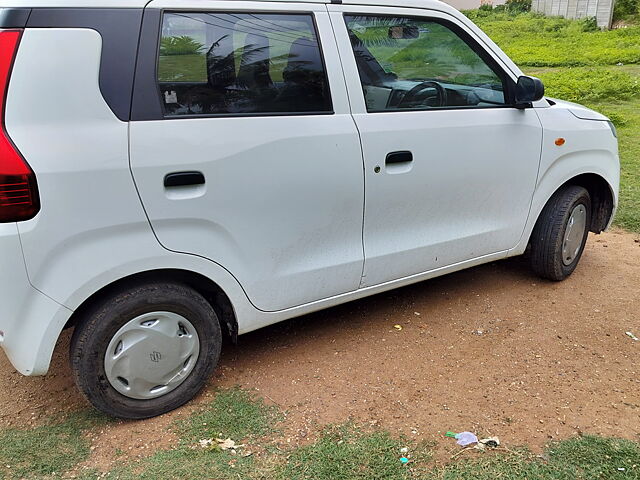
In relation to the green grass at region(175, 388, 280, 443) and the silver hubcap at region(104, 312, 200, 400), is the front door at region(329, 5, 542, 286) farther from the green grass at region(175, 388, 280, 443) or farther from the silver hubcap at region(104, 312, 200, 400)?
the silver hubcap at region(104, 312, 200, 400)

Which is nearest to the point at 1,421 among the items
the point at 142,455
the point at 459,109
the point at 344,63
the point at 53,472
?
the point at 53,472

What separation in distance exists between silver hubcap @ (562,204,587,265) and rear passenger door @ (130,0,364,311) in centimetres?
178

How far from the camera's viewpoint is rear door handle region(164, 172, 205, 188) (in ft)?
8.46

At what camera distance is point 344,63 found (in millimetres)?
3092

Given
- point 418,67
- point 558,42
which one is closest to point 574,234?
point 418,67

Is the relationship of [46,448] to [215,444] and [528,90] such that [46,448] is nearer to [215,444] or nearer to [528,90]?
[215,444]

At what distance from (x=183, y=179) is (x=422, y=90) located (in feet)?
5.06

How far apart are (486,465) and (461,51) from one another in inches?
90.5

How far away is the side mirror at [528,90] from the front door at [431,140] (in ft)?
0.23

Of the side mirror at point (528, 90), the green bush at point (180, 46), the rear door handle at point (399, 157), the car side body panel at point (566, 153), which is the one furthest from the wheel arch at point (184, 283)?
the side mirror at point (528, 90)

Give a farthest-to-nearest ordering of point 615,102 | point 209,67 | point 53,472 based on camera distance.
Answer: point 615,102 < point 209,67 < point 53,472

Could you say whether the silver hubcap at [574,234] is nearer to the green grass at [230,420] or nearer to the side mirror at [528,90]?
the side mirror at [528,90]

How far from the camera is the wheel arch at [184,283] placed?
8.66ft

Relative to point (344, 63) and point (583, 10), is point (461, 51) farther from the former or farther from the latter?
point (583, 10)
